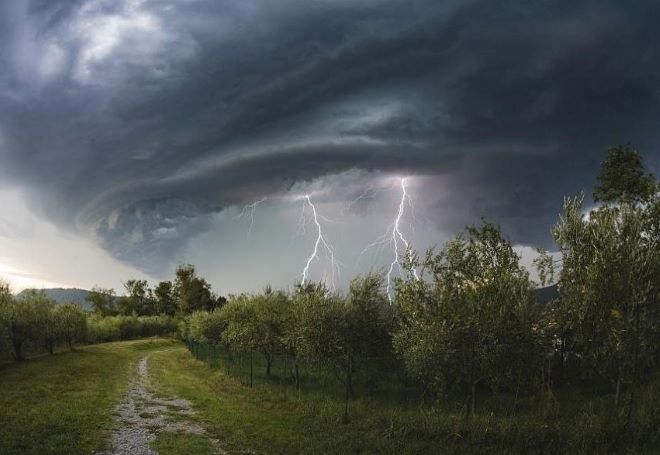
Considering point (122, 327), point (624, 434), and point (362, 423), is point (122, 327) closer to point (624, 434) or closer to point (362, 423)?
point (362, 423)

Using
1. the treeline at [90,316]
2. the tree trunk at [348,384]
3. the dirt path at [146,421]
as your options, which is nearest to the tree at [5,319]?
the treeline at [90,316]

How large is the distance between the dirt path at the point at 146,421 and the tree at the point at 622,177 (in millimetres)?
47802

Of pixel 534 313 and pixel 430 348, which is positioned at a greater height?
pixel 534 313

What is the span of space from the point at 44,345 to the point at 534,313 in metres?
74.9

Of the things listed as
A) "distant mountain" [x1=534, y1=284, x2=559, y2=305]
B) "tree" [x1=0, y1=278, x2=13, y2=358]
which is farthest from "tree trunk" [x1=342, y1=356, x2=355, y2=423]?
"tree" [x1=0, y1=278, x2=13, y2=358]

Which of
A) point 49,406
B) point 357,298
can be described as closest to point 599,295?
point 357,298

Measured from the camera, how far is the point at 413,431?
788 inches

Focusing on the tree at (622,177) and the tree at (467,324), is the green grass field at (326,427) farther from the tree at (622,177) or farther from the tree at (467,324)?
the tree at (622,177)

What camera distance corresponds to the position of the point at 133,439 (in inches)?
774

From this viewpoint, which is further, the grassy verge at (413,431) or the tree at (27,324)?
the tree at (27,324)

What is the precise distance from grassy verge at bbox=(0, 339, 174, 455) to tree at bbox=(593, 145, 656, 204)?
52.2 metres

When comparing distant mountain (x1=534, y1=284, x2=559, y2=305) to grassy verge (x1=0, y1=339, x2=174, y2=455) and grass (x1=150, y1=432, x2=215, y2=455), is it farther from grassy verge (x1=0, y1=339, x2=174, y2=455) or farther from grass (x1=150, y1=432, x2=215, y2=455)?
grassy verge (x1=0, y1=339, x2=174, y2=455)

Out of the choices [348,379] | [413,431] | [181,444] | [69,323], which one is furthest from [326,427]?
[69,323]

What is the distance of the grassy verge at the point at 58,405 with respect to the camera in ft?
59.3
